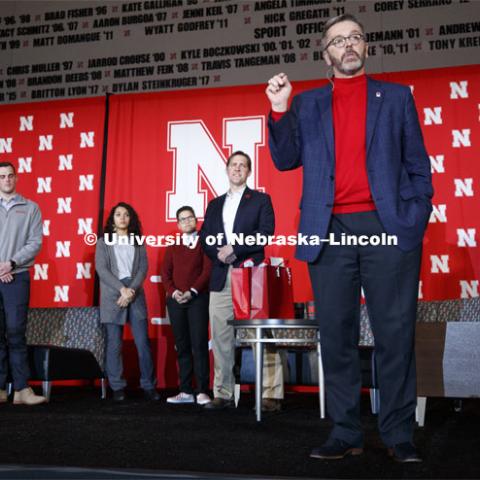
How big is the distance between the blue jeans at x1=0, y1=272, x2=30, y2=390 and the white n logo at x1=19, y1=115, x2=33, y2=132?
263cm

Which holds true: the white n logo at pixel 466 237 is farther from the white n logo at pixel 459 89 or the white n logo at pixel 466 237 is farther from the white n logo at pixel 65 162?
the white n logo at pixel 65 162

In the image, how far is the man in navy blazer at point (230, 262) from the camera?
4039 mm

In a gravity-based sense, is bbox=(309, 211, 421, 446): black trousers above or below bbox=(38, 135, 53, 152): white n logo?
below

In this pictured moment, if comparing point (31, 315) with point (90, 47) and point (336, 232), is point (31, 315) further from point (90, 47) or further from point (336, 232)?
point (336, 232)

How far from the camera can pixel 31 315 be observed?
547 cm

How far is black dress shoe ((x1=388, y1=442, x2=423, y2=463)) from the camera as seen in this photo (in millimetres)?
2076

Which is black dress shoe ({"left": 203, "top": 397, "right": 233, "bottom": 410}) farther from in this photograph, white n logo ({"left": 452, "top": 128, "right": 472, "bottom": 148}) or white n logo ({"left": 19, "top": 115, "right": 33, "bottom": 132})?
white n logo ({"left": 19, "top": 115, "right": 33, "bottom": 132})

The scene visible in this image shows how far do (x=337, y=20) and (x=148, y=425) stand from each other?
2.01 metres

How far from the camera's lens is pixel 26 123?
636 centimetres

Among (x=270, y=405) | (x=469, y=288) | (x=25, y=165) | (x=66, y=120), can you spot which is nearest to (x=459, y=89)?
(x=469, y=288)

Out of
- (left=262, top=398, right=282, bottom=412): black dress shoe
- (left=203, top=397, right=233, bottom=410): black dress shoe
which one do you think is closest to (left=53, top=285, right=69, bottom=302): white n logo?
(left=203, top=397, right=233, bottom=410): black dress shoe

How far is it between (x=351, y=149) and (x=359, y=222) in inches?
9.7

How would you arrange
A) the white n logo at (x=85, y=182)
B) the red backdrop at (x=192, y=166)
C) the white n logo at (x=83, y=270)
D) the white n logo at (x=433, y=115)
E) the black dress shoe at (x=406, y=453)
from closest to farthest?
the black dress shoe at (x=406, y=453)
the red backdrop at (x=192, y=166)
the white n logo at (x=433, y=115)
the white n logo at (x=83, y=270)
the white n logo at (x=85, y=182)

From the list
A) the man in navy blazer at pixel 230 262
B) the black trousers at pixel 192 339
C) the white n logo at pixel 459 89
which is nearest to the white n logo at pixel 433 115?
the white n logo at pixel 459 89
